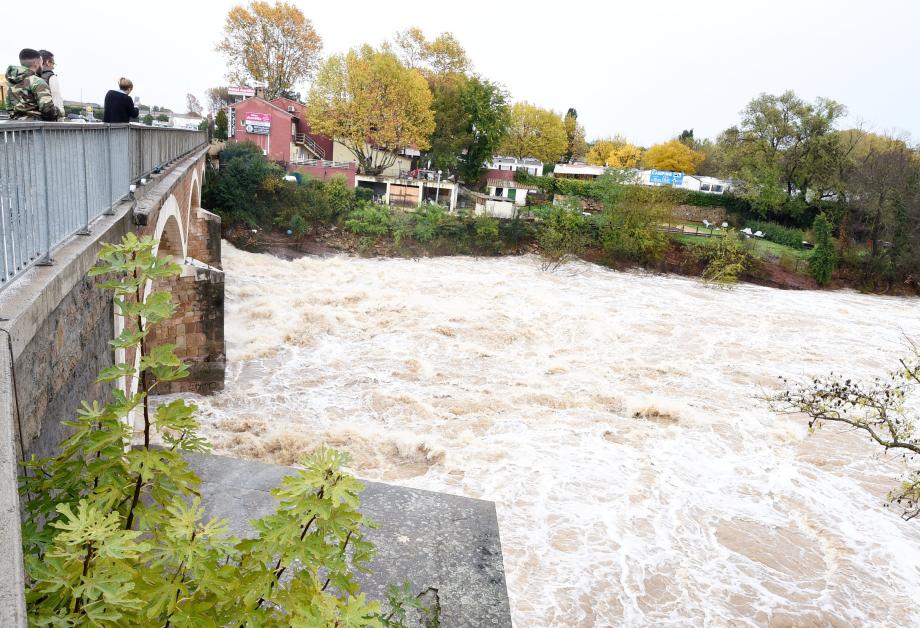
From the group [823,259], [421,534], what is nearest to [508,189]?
[823,259]

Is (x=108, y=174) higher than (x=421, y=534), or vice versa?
(x=108, y=174)

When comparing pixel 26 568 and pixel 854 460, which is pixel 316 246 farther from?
pixel 26 568

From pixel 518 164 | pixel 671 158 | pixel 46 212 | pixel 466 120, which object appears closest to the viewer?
pixel 46 212

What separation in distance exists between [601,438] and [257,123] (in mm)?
34283

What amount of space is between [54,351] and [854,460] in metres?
14.0

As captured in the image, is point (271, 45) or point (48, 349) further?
point (271, 45)

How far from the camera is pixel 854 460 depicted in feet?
41.2

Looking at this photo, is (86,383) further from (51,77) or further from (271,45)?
(271,45)


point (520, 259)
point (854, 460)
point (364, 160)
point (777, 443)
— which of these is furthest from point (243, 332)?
point (364, 160)

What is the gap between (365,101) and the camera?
36906 mm

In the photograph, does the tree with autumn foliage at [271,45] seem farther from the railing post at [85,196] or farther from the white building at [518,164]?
the railing post at [85,196]

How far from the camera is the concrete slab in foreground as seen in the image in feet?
16.3

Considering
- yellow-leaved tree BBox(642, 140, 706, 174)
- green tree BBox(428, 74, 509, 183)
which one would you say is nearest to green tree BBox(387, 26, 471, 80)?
green tree BBox(428, 74, 509, 183)

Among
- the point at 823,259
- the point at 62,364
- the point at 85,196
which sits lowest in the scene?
the point at 823,259
